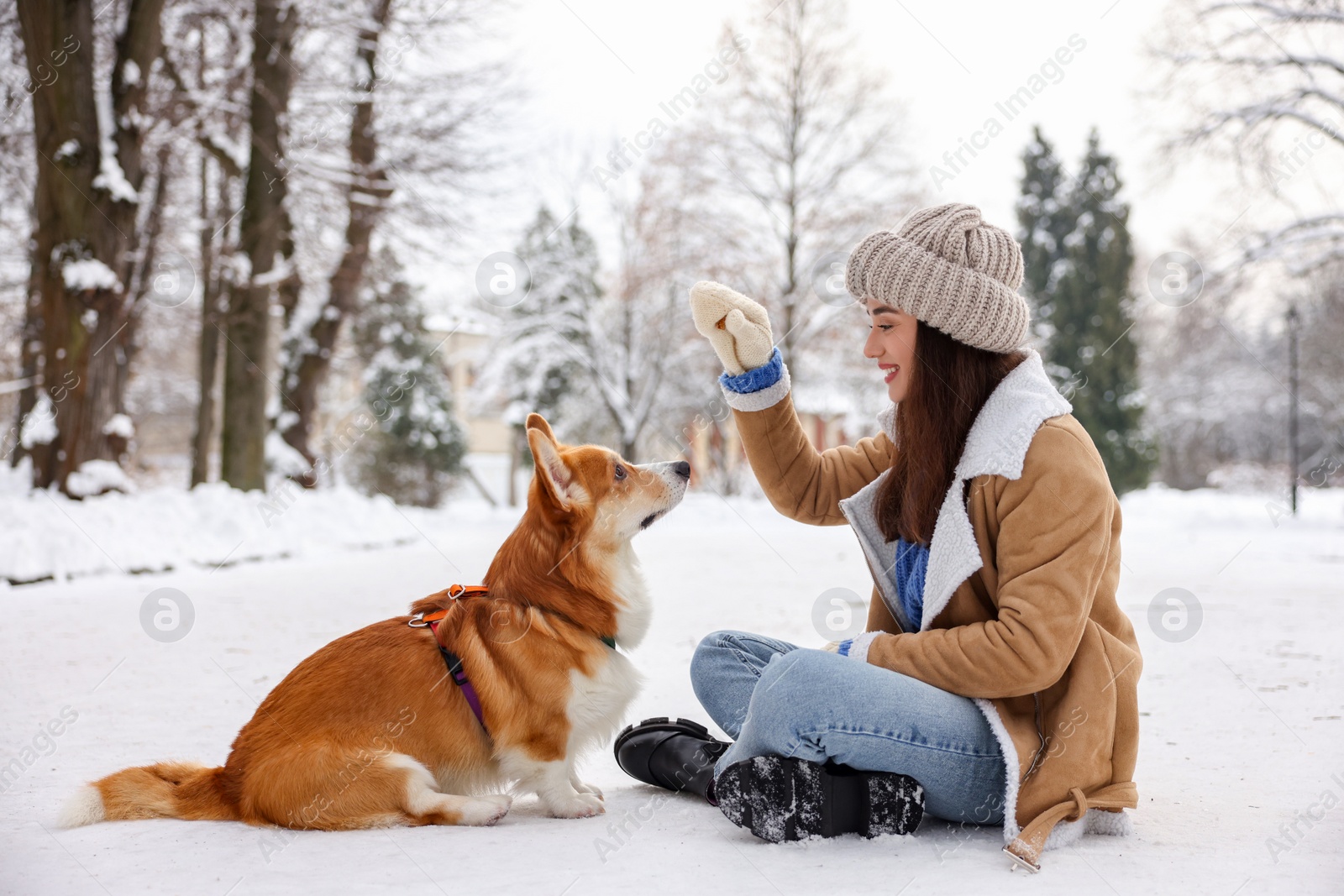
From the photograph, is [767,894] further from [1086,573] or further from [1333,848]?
[1333,848]

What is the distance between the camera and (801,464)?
3.16 meters

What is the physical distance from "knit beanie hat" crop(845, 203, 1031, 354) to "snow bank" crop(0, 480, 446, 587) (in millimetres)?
7816

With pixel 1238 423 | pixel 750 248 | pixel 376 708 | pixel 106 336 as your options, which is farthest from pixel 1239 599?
pixel 1238 423

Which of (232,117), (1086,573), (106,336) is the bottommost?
(1086,573)

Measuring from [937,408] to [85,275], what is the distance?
381 inches

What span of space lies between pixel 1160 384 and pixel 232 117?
3592 cm

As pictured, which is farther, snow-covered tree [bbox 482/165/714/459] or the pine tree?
the pine tree

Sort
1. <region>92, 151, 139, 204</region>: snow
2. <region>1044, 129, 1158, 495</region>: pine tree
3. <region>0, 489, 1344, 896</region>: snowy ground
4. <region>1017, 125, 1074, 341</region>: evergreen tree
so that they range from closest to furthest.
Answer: <region>0, 489, 1344, 896</region>: snowy ground
<region>92, 151, 139, 204</region>: snow
<region>1044, 129, 1158, 495</region>: pine tree
<region>1017, 125, 1074, 341</region>: evergreen tree

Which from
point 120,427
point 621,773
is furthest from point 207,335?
point 621,773

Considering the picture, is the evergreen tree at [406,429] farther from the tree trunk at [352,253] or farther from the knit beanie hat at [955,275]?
the knit beanie hat at [955,275]

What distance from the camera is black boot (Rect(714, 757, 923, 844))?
2.43 metres

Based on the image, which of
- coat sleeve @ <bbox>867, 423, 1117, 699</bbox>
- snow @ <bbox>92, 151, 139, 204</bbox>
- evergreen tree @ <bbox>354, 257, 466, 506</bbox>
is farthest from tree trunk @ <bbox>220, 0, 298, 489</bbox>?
Result: evergreen tree @ <bbox>354, 257, 466, 506</bbox>

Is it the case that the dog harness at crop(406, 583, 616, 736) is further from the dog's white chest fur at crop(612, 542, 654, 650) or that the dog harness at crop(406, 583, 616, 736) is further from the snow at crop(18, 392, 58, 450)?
the snow at crop(18, 392, 58, 450)

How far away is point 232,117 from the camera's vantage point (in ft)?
44.3
